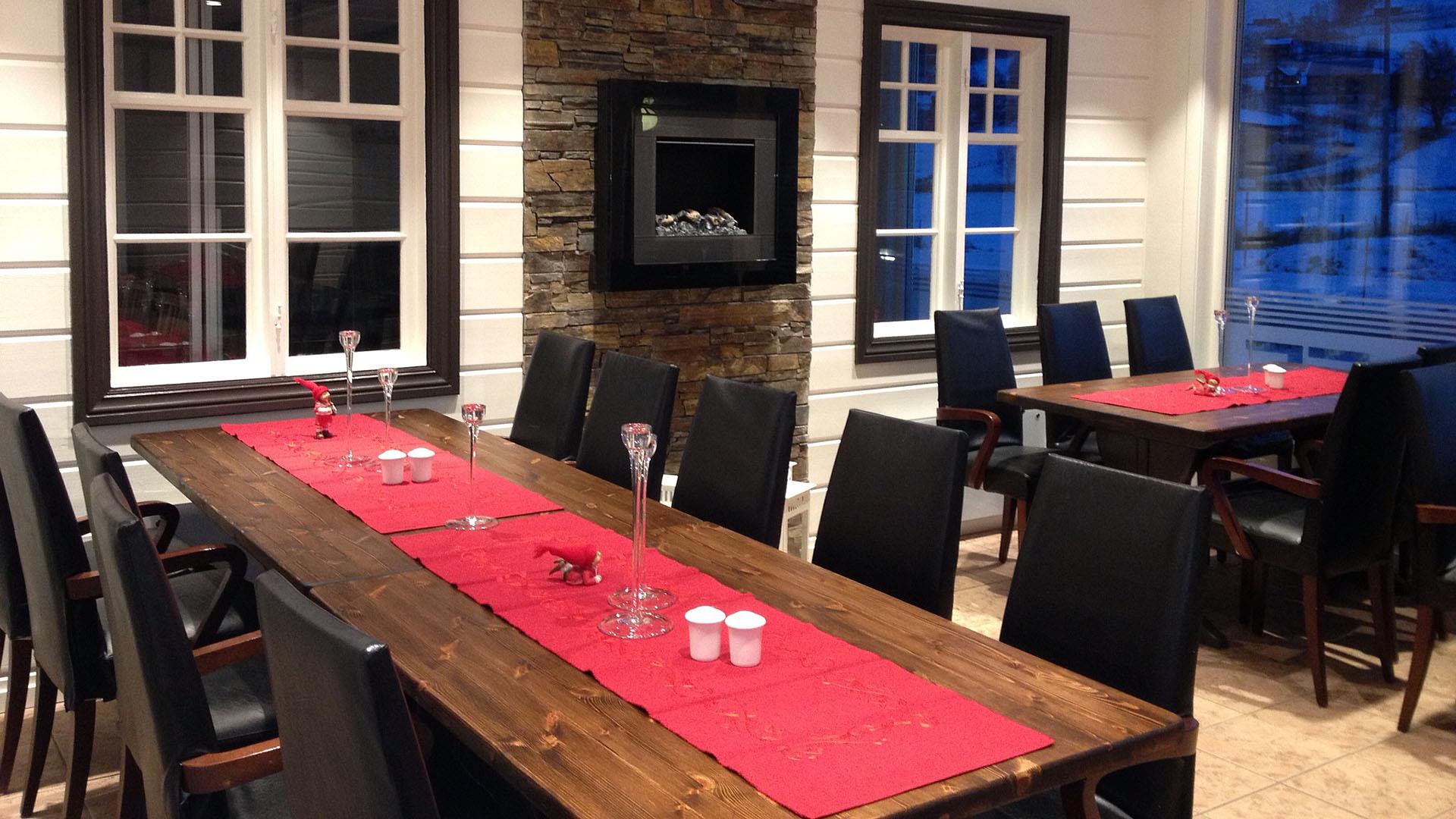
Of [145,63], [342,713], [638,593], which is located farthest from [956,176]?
[342,713]

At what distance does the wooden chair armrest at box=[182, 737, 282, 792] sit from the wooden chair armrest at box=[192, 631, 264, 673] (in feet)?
1.24

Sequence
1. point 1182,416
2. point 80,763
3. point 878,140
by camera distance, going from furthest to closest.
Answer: point 878,140, point 1182,416, point 80,763

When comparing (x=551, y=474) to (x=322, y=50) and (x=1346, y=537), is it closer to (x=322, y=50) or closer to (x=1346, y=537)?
(x=322, y=50)

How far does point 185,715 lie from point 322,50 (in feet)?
9.65

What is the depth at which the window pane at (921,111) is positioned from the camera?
5906 mm

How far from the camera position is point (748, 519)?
10.7 ft

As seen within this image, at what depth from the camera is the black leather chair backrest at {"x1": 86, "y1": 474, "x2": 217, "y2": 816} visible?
195 centimetres

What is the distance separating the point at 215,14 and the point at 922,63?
2.94 meters

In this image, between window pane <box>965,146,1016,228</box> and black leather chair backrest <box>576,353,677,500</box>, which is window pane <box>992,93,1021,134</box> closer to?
window pane <box>965,146,1016,228</box>

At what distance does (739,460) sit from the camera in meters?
3.32

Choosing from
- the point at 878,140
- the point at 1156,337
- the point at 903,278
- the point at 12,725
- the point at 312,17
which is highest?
the point at 312,17

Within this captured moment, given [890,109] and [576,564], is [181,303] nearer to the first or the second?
[576,564]

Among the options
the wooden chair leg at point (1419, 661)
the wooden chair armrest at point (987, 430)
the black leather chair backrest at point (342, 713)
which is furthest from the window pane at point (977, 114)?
the black leather chair backrest at point (342, 713)

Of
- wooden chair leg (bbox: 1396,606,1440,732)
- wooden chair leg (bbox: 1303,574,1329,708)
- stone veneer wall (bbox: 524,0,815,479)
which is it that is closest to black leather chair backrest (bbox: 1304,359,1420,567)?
wooden chair leg (bbox: 1303,574,1329,708)
